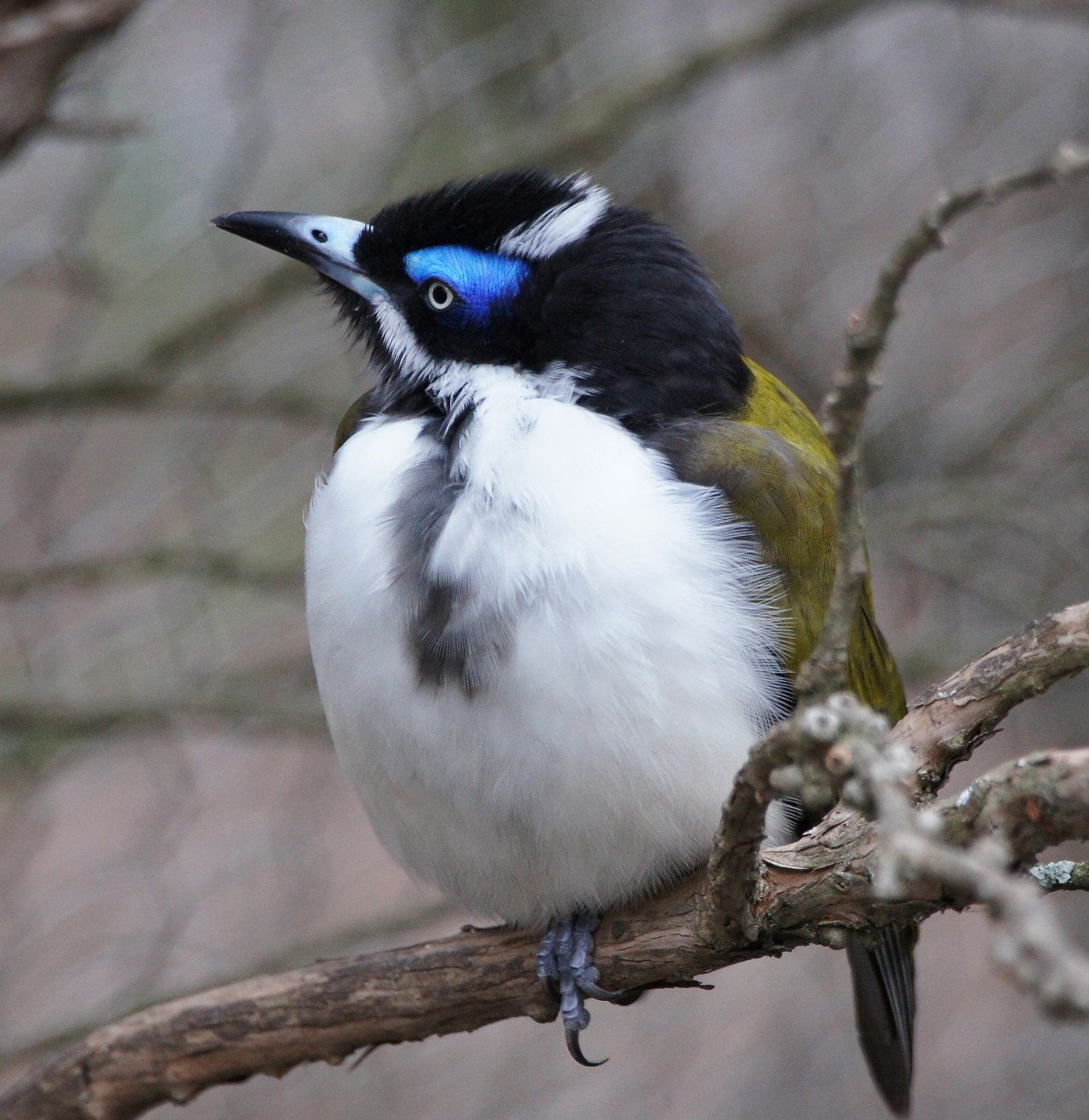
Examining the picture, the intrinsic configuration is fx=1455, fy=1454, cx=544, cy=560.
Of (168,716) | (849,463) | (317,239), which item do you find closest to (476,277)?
(317,239)

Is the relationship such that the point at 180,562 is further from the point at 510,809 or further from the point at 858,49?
the point at 858,49

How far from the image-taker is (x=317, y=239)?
3.56 meters

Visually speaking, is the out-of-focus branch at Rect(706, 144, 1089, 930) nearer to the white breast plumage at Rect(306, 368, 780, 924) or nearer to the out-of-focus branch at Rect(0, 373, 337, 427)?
the white breast plumage at Rect(306, 368, 780, 924)

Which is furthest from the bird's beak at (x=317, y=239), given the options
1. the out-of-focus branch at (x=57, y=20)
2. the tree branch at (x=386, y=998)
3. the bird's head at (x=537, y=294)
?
the tree branch at (x=386, y=998)

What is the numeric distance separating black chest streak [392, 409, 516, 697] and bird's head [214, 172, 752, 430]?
353 mm

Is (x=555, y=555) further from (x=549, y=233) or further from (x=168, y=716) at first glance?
(x=168, y=716)

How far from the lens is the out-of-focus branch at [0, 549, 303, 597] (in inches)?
197

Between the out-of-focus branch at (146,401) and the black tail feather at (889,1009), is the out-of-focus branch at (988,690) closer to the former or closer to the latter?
the black tail feather at (889,1009)

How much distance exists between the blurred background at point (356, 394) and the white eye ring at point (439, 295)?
5.41 ft

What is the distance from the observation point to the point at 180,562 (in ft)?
16.6

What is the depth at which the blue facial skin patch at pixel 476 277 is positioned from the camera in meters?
3.38

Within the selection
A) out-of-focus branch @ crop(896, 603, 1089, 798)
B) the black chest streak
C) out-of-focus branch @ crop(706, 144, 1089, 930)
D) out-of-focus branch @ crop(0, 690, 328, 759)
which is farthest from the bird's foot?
out-of-focus branch @ crop(0, 690, 328, 759)

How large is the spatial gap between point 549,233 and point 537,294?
0.52ft

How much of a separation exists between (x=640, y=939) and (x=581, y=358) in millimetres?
1303
